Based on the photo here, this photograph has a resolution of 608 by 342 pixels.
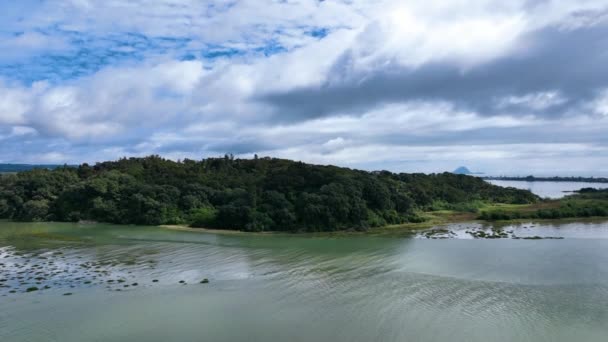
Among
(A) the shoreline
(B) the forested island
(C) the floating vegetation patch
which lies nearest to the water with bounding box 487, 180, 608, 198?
(B) the forested island

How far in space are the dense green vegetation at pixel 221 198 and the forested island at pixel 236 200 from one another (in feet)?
0.35

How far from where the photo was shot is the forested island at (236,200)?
42.6 m

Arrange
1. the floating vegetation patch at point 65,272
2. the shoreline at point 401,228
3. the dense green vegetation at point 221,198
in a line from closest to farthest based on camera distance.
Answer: the floating vegetation patch at point 65,272 → the shoreline at point 401,228 → the dense green vegetation at point 221,198

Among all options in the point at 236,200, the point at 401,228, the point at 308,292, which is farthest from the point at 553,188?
the point at 308,292

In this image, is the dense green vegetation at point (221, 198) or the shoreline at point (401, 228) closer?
the shoreline at point (401, 228)

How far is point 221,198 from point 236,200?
20.3 feet

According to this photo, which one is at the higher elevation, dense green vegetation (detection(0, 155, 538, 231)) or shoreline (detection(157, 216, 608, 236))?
dense green vegetation (detection(0, 155, 538, 231))

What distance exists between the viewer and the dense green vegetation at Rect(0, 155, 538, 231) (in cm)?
4253

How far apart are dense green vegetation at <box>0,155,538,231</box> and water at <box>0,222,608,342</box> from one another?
958 cm

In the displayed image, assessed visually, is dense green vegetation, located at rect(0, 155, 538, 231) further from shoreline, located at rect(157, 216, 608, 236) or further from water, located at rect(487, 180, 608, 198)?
water, located at rect(487, 180, 608, 198)

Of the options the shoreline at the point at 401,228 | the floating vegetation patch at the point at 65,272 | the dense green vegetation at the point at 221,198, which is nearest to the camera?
the floating vegetation patch at the point at 65,272

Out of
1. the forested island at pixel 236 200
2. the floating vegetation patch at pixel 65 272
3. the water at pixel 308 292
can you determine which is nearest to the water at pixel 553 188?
the forested island at pixel 236 200

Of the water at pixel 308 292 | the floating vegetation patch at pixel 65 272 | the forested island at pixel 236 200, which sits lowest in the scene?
the water at pixel 308 292

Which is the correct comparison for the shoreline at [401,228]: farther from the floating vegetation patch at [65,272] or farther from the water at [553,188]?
the water at [553,188]
